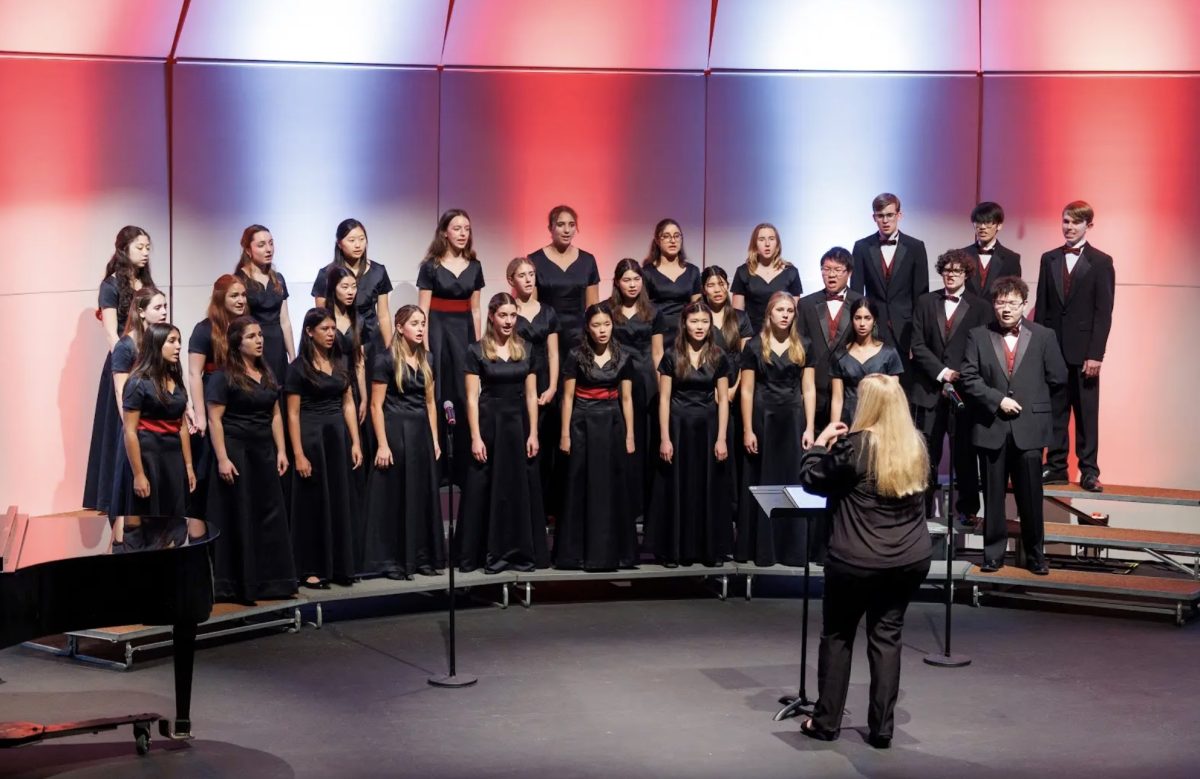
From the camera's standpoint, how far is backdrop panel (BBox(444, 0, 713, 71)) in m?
9.77

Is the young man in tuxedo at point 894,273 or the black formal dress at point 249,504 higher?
the young man in tuxedo at point 894,273

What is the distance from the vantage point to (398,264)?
9.70 metres

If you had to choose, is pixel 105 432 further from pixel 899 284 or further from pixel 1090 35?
pixel 1090 35

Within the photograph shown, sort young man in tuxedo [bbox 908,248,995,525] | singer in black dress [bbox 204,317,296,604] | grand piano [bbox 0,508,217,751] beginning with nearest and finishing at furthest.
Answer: grand piano [bbox 0,508,217,751] → singer in black dress [bbox 204,317,296,604] → young man in tuxedo [bbox 908,248,995,525]

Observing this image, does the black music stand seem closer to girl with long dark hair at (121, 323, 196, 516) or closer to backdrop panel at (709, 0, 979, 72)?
girl with long dark hair at (121, 323, 196, 516)

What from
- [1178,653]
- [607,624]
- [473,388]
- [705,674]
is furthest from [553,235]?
[1178,653]

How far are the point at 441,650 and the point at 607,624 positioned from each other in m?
0.95

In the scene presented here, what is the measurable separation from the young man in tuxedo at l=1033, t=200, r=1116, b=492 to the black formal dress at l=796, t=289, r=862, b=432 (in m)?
1.24

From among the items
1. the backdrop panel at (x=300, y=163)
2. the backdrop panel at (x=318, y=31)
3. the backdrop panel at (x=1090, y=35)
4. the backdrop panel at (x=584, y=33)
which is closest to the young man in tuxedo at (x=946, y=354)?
the backdrop panel at (x=1090, y=35)

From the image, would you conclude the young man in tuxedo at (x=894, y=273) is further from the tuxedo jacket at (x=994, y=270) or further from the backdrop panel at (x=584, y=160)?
the backdrop panel at (x=584, y=160)

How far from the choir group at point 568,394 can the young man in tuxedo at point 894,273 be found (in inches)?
0.5

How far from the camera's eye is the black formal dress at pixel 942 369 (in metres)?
8.67

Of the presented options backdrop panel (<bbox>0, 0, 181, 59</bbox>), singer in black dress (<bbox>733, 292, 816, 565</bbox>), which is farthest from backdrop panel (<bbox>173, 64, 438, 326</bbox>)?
singer in black dress (<bbox>733, 292, 816, 565</bbox>)

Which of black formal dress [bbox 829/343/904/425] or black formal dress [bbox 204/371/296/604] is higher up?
black formal dress [bbox 829/343/904/425]
